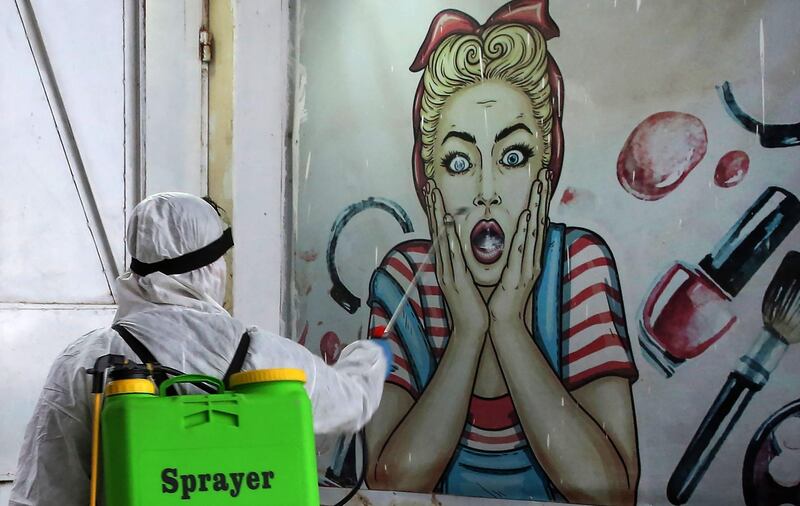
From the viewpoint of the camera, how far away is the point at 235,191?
13.0ft

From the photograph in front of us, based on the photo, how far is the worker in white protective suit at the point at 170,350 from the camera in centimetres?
178

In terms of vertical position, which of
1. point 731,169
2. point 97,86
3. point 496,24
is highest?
point 496,24

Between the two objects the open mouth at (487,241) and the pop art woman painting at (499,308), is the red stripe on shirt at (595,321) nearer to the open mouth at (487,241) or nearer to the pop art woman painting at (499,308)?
the pop art woman painting at (499,308)

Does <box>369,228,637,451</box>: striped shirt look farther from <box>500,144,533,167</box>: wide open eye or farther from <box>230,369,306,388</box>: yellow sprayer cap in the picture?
<box>230,369,306,388</box>: yellow sprayer cap

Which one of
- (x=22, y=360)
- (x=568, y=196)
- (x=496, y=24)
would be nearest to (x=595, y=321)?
(x=568, y=196)

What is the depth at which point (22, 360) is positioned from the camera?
10.2 ft

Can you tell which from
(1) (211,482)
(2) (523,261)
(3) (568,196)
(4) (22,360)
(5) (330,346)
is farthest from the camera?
(5) (330,346)

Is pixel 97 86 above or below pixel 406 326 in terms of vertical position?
above

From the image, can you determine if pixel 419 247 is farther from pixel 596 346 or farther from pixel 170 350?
pixel 170 350

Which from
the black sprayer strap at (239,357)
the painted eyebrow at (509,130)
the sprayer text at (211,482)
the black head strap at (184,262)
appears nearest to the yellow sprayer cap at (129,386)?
the sprayer text at (211,482)

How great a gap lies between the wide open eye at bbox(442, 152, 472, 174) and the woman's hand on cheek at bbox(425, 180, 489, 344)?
0.10m

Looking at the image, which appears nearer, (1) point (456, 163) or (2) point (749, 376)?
(2) point (749, 376)

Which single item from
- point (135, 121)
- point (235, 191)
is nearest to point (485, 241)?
point (235, 191)

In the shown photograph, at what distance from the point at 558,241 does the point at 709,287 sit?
0.58 m
